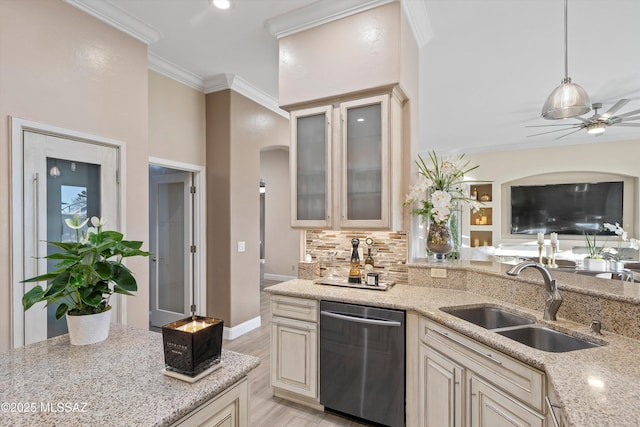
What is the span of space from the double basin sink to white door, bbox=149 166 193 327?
3.23 m

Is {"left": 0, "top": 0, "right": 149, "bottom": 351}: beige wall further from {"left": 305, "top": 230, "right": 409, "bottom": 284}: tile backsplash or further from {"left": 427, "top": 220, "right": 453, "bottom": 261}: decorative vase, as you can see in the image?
{"left": 427, "top": 220, "right": 453, "bottom": 261}: decorative vase

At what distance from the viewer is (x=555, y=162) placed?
711 cm

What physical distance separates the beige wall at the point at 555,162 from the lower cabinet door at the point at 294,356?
6.01 meters

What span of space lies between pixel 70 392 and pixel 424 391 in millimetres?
1850

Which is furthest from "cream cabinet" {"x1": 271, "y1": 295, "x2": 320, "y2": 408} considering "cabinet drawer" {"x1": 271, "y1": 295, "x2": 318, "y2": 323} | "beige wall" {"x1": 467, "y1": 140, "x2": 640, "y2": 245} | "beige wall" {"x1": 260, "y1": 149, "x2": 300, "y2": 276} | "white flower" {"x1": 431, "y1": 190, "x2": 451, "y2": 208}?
"beige wall" {"x1": 467, "y1": 140, "x2": 640, "y2": 245}

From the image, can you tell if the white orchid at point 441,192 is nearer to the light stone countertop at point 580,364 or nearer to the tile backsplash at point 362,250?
the tile backsplash at point 362,250

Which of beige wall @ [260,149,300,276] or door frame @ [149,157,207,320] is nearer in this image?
door frame @ [149,157,207,320]

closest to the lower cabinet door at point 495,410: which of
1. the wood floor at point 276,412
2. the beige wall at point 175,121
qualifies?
the wood floor at point 276,412

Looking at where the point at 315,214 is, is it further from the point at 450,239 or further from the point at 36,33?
the point at 36,33

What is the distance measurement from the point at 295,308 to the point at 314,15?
2389mm

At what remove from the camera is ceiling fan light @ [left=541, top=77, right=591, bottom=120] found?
245 centimetres

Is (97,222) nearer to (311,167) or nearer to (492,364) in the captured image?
(311,167)

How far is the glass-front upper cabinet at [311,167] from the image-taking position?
278 centimetres

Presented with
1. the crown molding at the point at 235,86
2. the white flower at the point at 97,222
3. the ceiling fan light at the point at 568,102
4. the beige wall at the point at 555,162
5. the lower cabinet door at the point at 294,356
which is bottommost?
the lower cabinet door at the point at 294,356
